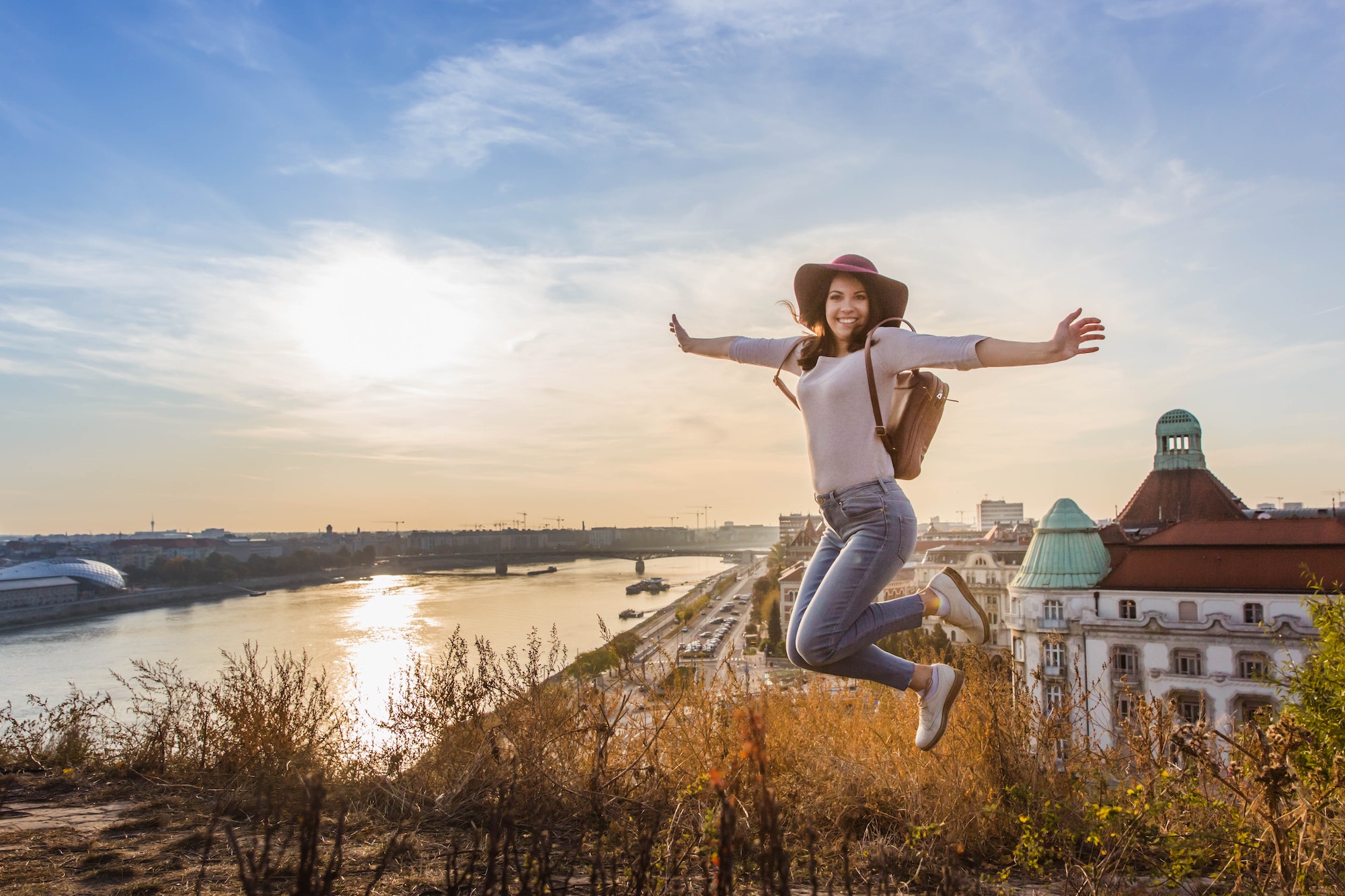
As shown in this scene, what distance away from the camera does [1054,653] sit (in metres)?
20.1

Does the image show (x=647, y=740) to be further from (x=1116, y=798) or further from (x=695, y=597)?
(x=695, y=597)

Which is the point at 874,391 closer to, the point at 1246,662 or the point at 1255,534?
the point at 1246,662

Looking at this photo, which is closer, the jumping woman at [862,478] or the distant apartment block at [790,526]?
the jumping woman at [862,478]

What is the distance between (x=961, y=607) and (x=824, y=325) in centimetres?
110

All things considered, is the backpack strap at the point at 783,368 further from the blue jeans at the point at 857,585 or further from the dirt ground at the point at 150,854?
the dirt ground at the point at 150,854

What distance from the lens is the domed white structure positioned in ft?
165

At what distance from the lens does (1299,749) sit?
2.20m

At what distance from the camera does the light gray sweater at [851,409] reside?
8.34ft

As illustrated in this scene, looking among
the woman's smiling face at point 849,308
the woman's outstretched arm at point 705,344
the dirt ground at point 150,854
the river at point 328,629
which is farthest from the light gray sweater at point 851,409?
the river at point 328,629

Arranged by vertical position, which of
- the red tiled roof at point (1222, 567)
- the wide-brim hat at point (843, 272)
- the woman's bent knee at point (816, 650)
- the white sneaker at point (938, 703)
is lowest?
the red tiled roof at point (1222, 567)

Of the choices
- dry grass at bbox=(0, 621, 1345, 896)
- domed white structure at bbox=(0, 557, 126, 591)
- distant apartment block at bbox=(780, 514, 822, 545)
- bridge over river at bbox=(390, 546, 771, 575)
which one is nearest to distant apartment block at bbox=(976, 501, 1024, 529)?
distant apartment block at bbox=(780, 514, 822, 545)

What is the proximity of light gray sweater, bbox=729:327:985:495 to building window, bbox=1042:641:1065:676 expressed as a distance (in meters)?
19.9

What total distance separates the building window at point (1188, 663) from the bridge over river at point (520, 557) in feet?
167

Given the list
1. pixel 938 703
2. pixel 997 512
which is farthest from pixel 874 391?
pixel 997 512
